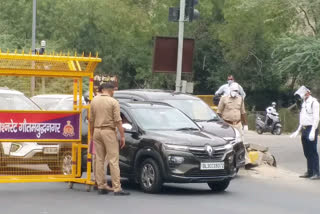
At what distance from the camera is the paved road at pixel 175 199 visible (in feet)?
42.1

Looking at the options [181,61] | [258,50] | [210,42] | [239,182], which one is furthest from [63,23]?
[239,182]

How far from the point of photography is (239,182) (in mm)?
17734

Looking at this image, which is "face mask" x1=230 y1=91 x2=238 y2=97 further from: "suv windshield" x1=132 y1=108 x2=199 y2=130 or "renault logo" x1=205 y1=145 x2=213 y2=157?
"renault logo" x1=205 y1=145 x2=213 y2=157

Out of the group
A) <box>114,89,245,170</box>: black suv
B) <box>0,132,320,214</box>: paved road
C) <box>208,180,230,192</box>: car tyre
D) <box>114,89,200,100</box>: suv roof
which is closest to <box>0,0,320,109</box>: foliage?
<box>114,89,200,100</box>: suv roof

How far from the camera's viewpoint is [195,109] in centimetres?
1923

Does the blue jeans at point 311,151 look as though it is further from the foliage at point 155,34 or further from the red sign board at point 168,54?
the foliage at point 155,34

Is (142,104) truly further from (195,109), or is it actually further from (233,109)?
(233,109)

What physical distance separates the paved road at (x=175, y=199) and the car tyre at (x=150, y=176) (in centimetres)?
15

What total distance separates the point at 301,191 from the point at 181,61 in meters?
7.97

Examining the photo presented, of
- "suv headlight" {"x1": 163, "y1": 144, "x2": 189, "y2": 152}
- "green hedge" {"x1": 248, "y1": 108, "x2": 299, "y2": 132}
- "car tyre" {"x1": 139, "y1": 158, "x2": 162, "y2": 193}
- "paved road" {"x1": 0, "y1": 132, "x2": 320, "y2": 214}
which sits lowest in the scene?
"green hedge" {"x1": 248, "y1": 108, "x2": 299, "y2": 132}

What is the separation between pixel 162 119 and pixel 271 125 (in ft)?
84.9

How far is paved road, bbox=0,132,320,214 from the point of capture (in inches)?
505

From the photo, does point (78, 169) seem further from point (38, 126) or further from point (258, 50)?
point (258, 50)

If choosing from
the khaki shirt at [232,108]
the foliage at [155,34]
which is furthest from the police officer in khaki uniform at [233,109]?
the foliage at [155,34]
